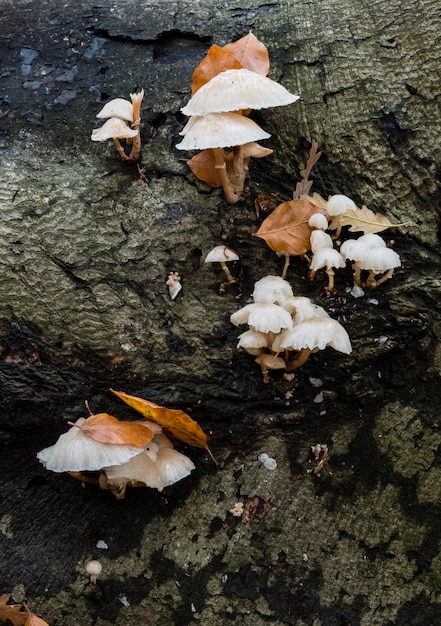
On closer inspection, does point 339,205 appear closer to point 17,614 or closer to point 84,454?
point 84,454

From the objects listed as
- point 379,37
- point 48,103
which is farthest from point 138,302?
point 379,37

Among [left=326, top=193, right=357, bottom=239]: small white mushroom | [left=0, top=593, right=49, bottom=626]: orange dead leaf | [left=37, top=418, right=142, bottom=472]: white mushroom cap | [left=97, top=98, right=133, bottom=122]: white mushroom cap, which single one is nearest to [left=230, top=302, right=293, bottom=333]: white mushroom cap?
[left=326, top=193, right=357, bottom=239]: small white mushroom

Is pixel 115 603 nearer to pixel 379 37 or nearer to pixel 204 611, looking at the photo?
pixel 204 611

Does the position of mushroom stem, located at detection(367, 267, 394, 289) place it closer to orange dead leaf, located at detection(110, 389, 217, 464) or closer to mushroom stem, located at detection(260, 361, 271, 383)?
mushroom stem, located at detection(260, 361, 271, 383)

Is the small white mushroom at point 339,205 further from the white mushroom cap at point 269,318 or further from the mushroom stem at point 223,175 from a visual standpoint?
the white mushroom cap at point 269,318

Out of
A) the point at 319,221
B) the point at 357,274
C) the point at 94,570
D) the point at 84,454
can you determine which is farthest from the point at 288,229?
the point at 94,570

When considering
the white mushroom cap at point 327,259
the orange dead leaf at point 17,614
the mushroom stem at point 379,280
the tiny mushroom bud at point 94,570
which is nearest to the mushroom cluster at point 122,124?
the white mushroom cap at point 327,259
